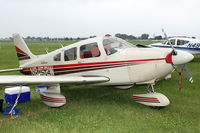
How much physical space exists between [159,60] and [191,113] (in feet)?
5.77

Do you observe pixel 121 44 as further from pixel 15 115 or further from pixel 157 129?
pixel 15 115

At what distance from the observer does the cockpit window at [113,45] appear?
5.26 metres

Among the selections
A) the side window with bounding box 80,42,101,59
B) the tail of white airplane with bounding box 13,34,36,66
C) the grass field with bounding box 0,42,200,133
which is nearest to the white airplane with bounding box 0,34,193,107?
the side window with bounding box 80,42,101,59

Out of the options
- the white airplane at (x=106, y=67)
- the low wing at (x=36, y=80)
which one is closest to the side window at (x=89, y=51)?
the white airplane at (x=106, y=67)

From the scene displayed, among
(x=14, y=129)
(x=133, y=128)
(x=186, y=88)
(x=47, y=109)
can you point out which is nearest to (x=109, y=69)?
(x=133, y=128)

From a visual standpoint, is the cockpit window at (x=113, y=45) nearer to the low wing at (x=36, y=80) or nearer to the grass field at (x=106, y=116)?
the low wing at (x=36, y=80)

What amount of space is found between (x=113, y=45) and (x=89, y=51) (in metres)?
0.82

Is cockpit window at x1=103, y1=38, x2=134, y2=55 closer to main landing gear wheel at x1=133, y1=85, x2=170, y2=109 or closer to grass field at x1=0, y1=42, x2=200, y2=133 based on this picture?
main landing gear wheel at x1=133, y1=85, x2=170, y2=109

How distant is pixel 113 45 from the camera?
17.7 feet

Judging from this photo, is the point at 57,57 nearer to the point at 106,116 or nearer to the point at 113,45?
the point at 113,45

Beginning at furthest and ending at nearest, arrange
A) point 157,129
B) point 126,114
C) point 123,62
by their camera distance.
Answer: point 123,62 → point 126,114 → point 157,129

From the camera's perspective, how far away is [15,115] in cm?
468

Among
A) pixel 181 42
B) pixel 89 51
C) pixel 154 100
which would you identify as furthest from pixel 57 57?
pixel 181 42

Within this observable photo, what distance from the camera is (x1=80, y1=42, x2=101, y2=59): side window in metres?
5.37
